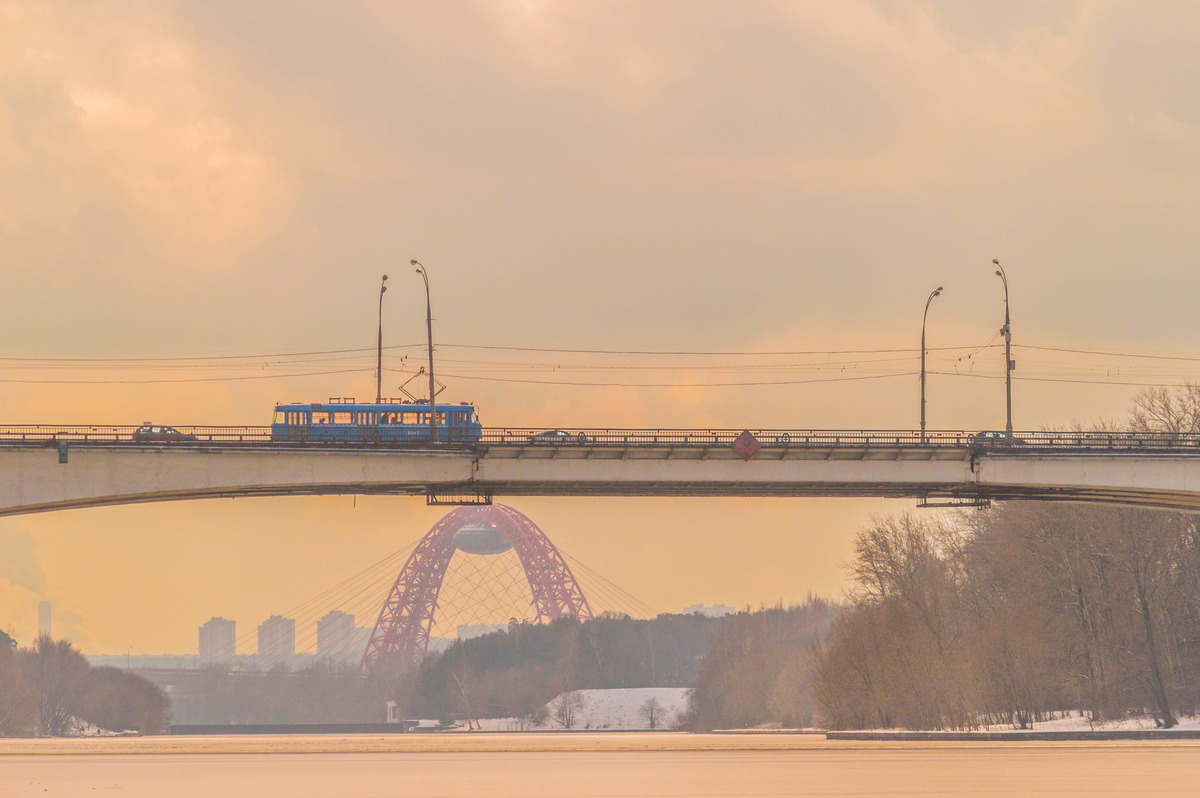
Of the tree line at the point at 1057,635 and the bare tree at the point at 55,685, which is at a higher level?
the tree line at the point at 1057,635

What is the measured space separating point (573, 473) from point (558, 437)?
1958mm

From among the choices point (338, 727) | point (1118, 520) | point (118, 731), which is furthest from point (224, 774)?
point (118, 731)

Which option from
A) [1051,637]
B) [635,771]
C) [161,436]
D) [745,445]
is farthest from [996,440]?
[161,436]

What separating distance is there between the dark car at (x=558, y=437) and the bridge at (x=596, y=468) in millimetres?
78

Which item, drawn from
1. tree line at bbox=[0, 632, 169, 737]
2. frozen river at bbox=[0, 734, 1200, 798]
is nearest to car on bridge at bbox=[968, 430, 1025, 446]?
frozen river at bbox=[0, 734, 1200, 798]

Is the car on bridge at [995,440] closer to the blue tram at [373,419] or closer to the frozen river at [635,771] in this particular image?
the frozen river at [635,771]

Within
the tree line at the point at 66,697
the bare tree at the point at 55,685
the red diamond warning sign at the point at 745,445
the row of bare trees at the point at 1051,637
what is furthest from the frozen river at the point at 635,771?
the bare tree at the point at 55,685

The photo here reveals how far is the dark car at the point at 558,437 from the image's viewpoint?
74625mm

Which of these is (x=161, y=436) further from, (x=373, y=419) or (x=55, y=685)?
(x=55, y=685)

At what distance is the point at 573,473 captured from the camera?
247 ft

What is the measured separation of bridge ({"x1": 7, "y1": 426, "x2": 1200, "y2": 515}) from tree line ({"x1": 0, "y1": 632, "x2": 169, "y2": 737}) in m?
107

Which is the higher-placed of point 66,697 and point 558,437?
point 558,437

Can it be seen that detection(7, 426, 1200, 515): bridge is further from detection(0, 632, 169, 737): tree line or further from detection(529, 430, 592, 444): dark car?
detection(0, 632, 169, 737): tree line

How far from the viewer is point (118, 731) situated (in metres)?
189
